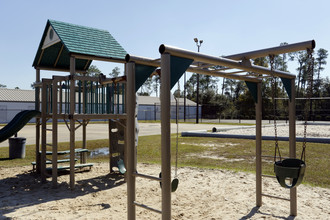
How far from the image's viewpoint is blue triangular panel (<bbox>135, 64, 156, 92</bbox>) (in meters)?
3.66

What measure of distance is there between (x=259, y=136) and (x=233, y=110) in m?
42.9

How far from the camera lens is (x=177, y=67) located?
124 inches

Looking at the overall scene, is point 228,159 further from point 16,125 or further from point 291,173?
point 16,125

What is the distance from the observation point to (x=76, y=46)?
6582 millimetres

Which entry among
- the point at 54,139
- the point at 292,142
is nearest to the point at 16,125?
the point at 54,139

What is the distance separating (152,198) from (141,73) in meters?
2.71

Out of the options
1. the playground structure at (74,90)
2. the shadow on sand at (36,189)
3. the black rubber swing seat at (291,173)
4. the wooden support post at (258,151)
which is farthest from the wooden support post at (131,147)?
the wooden support post at (258,151)

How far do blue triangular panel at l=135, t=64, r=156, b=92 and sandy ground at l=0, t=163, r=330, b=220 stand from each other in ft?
7.03

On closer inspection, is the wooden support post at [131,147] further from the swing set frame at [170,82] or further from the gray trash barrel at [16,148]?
the gray trash barrel at [16,148]

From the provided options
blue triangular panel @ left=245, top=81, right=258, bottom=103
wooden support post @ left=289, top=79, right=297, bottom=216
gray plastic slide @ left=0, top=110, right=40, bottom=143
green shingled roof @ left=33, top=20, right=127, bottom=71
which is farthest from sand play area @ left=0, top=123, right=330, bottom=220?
green shingled roof @ left=33, top=20, right=127, bottom=71

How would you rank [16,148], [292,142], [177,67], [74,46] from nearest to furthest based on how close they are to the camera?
[177,67], [292,142], [74,46], [16,148]

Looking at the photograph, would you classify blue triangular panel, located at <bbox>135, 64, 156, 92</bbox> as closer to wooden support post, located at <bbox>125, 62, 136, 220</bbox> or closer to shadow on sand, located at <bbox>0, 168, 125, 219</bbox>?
wooden support post, located at <bbox>125, 62, 136, 220</bbox>

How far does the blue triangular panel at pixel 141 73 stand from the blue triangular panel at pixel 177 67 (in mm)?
674

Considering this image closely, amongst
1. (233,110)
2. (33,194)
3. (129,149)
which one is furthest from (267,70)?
(233,110)
